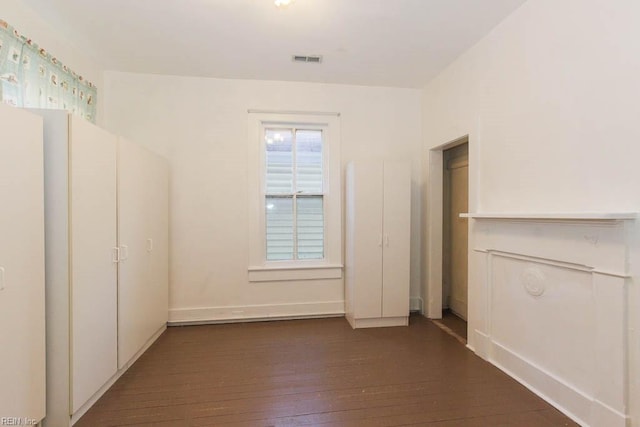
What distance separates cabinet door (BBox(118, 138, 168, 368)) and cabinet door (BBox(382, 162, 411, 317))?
2.37m

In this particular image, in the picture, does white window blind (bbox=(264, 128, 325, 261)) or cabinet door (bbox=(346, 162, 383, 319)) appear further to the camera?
white window blind (bbox=(264, 128, 325, 261))

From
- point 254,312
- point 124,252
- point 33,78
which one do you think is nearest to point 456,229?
point 254,312

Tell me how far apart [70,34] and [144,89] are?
0.76 meters

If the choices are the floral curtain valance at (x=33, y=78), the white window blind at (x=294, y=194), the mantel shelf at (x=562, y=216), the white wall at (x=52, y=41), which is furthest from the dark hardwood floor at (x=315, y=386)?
the white wall at (x=52, y=41)

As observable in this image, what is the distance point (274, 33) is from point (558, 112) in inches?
89.0

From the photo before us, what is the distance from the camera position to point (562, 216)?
1.78m

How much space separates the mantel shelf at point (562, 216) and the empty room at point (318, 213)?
Answer: 16mm

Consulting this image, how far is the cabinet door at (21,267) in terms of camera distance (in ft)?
4.78

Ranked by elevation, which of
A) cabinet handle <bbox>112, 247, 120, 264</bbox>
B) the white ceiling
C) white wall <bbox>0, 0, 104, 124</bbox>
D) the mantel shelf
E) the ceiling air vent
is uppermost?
the ceiling air vent

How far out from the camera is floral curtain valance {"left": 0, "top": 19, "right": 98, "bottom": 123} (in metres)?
2.00

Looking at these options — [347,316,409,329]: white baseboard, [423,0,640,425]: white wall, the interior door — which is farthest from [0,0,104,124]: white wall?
the interior door

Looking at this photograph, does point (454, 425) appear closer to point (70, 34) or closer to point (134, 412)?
point (134, 412)

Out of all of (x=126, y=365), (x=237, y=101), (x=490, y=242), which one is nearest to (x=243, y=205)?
(x=237, y=101)

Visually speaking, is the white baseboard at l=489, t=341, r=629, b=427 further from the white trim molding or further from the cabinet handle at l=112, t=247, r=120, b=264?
the cabinet handle at l=112, t=247, r=120, b=264
